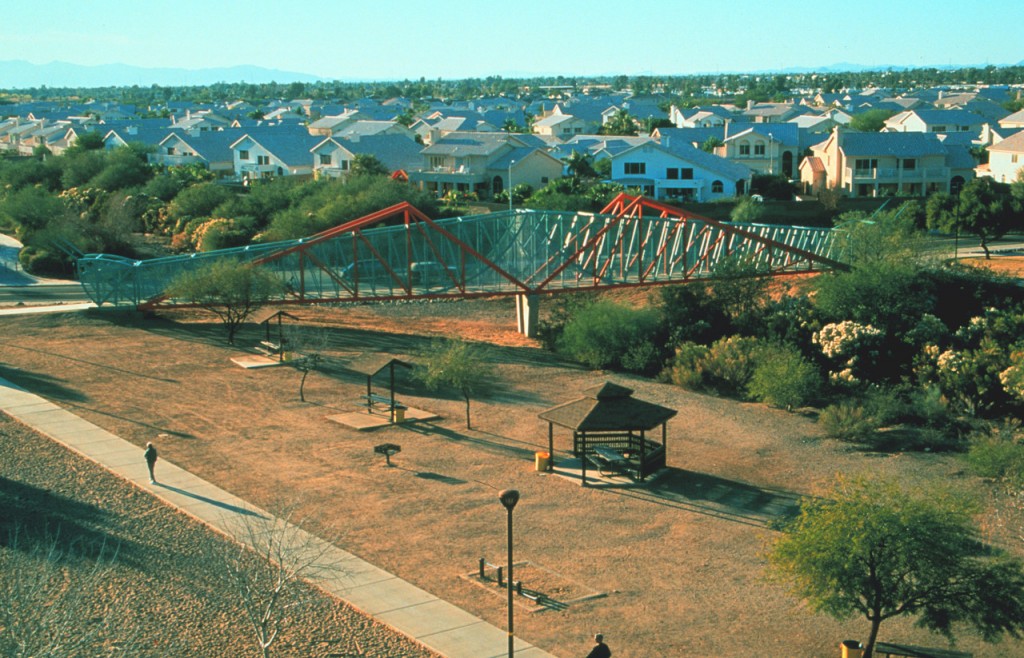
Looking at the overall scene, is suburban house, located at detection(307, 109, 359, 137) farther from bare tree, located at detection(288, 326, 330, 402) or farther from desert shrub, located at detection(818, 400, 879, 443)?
desert shrub, located at detection(818, 400, 879, 443)

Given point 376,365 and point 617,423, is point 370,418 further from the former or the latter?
point 617,423

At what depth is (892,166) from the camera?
3679 inches

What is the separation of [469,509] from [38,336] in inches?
1125

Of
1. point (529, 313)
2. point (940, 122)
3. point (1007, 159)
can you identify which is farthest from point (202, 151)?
point (940, 122)

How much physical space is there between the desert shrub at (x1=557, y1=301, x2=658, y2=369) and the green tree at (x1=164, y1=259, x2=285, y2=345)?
45.2 ft

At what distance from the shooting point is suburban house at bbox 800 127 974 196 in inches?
3671

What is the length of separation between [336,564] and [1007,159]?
8216 centimetres

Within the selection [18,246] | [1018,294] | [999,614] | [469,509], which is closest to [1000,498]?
[999,614]

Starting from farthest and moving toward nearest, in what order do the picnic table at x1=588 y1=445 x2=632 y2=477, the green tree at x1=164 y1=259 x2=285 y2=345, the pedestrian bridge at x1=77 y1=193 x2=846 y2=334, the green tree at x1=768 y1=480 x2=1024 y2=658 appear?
the pedestrian bridge at x1=77 y1=193 x2=846 y2=334, the green tree at x1=164 y1=259 x2=285 y2=345, the picnic table at x1=588 y1=445 x2=632 y2=477, the green tree at x1=768 y1=480 x2=1024 y2=658

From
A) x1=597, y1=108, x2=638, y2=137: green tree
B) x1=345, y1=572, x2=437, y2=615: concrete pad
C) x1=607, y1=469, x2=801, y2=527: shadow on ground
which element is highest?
x1=597, y1=108, x2=638, y2=137: green tree

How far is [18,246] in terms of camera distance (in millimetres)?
82625

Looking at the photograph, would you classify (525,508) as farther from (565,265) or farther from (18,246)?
(18,246)

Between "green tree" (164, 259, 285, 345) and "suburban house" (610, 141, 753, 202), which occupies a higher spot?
"suburban house" (610, 141, 753, 202)

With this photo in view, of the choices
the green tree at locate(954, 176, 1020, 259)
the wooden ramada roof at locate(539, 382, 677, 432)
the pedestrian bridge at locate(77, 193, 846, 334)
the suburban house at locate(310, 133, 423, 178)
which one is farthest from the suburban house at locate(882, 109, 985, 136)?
the wooden ramada roof at locate(539, 382, 677, 432)
